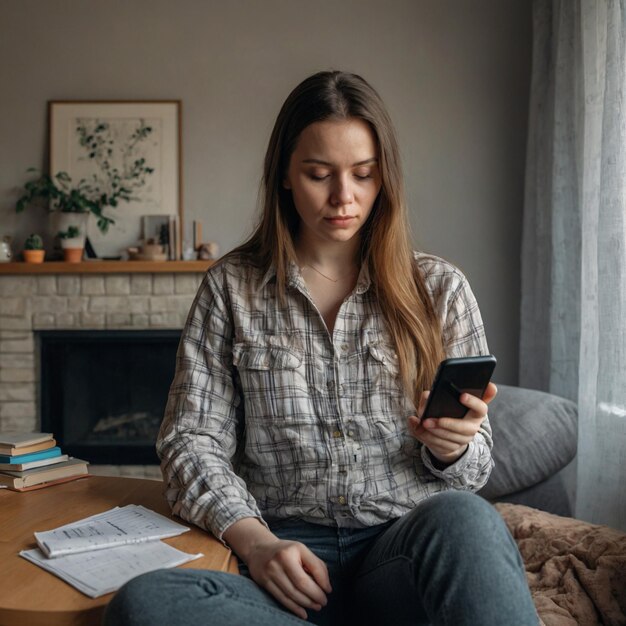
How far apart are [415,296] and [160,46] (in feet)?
8.99

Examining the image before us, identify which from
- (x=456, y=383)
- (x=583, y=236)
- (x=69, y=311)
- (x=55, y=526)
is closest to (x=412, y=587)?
(x=456, y=383)

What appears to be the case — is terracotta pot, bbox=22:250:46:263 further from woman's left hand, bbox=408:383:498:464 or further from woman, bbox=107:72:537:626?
woman's left hand, bbox=408:383:498:464

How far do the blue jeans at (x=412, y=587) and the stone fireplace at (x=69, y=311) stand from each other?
2.53m

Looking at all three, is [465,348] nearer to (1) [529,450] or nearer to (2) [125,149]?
(1) [529,450]

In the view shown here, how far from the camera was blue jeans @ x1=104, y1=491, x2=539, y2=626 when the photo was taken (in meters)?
0.97

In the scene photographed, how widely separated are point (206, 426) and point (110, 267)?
2.41 m

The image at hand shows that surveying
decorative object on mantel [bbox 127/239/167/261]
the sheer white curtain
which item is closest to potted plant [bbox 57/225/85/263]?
decorative object on mantel [bbox 127/239/167/261]

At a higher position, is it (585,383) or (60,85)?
(60,85)

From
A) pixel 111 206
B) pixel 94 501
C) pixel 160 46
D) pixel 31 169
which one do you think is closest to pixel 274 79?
pixel 160 46

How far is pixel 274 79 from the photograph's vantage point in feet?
12.4

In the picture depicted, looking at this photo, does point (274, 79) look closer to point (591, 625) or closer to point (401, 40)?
point (401, 40)

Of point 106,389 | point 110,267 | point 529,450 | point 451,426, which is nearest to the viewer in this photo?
point 451,426

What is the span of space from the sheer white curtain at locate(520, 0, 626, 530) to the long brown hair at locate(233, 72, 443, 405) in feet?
3.71

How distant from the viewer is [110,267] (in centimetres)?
363
